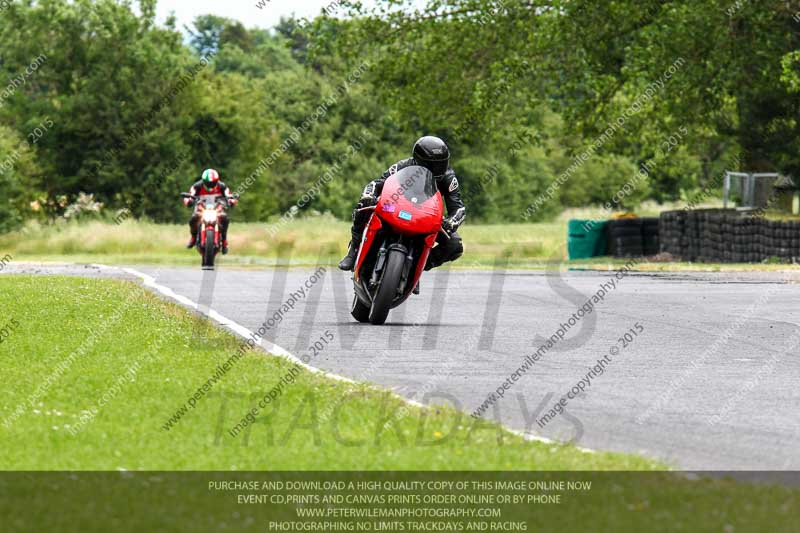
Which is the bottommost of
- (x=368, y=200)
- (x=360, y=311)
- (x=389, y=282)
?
(x=360, y=311)

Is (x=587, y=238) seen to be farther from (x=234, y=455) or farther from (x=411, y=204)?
(x=234, y=455)

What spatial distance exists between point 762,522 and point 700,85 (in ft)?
97.0

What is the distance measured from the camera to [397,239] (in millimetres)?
15070

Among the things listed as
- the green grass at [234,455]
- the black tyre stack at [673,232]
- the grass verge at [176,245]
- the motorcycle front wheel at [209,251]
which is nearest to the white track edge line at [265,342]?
the green grass at [234,455]

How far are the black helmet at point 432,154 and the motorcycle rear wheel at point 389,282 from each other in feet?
3.24

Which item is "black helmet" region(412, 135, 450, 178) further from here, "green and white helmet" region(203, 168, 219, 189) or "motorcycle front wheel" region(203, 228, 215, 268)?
"green and white helmet" region(203, 168, 219, 189)

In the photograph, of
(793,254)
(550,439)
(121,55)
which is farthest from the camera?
(121,55)

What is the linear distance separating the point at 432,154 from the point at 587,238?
2257cm

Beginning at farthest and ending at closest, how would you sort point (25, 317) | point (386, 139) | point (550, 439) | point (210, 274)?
point (386, 139) < point (210, 274) < point (25, 317) < point (550, 439)

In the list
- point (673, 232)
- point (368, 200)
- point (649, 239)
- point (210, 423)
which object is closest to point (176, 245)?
point (649, 239)

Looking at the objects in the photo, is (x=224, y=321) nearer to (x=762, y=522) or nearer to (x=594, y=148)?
(x=762, y=522)

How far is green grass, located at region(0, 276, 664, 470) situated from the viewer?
289 inches

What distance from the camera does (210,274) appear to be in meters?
26.2

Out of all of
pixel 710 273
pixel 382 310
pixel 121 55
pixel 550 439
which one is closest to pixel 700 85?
pixel 710 273
